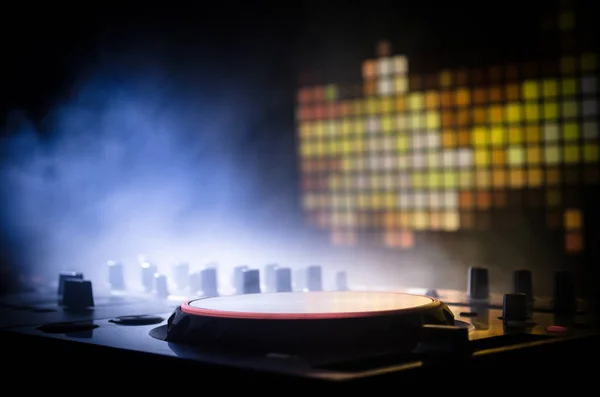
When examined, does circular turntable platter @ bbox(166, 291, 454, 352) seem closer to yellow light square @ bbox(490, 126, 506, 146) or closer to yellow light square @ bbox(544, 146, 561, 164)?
yellow light square @ bbox(544, 146, 561, 164)

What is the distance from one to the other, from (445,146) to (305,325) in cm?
482

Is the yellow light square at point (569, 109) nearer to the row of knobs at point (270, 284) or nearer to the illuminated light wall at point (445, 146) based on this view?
the illuminated light wall at point (445, 146)

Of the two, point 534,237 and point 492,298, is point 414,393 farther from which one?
point 534,237

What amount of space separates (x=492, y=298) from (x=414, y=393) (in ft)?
3.33

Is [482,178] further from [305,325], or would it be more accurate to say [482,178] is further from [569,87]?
[305,325]

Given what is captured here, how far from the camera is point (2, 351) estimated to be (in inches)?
58.3

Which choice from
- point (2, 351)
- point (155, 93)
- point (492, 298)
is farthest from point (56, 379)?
point (155, 93)

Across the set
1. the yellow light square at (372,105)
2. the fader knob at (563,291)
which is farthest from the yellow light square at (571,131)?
the fader knob at (563,291)

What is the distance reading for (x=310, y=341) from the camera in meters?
1.12

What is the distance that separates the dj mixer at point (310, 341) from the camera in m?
1.02

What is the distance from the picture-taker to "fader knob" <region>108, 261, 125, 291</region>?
93.9 inches

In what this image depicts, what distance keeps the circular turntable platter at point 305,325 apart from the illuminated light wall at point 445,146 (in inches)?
174

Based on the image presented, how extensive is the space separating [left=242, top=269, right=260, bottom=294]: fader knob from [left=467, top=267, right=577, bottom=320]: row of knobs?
1.76ft

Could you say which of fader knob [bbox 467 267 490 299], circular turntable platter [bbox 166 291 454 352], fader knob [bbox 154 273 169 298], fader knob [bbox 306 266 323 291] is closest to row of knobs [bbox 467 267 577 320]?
fader knob [bbox 467 267 490 299]
